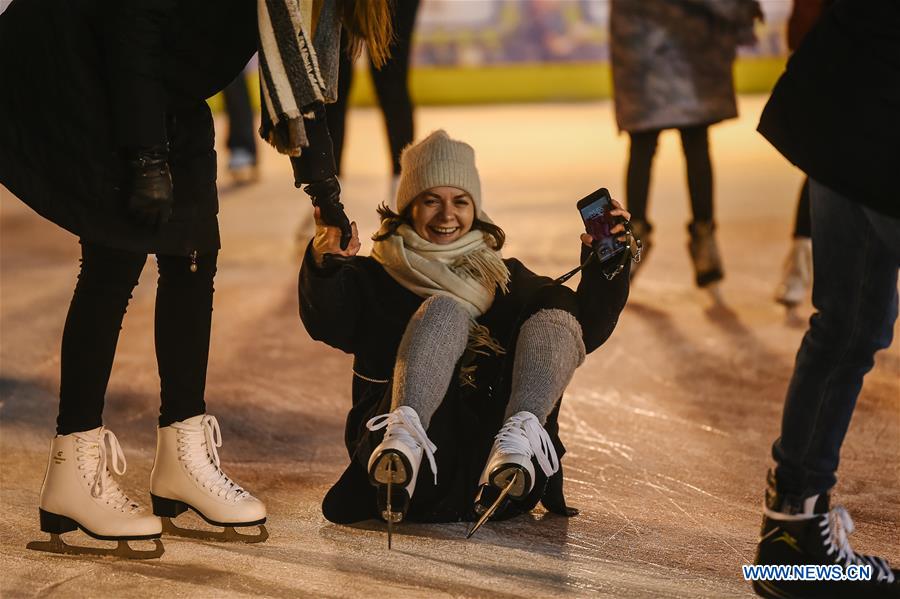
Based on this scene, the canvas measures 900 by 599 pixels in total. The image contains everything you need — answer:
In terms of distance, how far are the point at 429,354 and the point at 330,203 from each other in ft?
1.06

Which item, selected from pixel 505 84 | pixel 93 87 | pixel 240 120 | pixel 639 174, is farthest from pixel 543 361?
pixel 505 84

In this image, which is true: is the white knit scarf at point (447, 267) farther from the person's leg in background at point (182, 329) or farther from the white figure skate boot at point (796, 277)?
the white figure skate boot at point (796, 277)

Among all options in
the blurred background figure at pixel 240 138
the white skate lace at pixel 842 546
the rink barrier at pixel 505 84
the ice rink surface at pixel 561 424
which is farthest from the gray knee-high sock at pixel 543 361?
the rink barrier at pixel 505 84

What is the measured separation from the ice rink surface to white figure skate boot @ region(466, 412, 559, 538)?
92mm

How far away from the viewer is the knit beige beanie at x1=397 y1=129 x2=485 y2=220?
2.47 meters

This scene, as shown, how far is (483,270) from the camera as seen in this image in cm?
241

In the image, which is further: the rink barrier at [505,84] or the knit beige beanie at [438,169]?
the rink barrier at [505,84]

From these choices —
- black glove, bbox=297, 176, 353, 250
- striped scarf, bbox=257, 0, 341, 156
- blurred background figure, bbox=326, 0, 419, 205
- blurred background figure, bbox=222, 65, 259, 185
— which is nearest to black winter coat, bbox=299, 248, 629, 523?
black glove, bbox=297, 176, 353, 250

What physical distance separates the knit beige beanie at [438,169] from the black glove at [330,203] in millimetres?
321

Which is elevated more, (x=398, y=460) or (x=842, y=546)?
(x=398, y=460)

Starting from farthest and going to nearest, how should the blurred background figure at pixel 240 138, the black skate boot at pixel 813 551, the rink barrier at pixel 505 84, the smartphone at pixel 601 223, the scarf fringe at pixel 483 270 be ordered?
the rink barrier at pixel 505 84
the blurred background figure at pixel 240 138
the scarf fringe at pixel 483 270
the smartphone at pixel 601 223
the black skate boot at pixel 813 551

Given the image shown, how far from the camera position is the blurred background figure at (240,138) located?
6.87m

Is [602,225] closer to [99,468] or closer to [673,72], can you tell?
[99,468]

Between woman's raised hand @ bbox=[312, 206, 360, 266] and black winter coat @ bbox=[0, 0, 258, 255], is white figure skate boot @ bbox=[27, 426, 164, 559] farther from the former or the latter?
woman's raised hand @ bbox=[312, 206, 360, 266]
